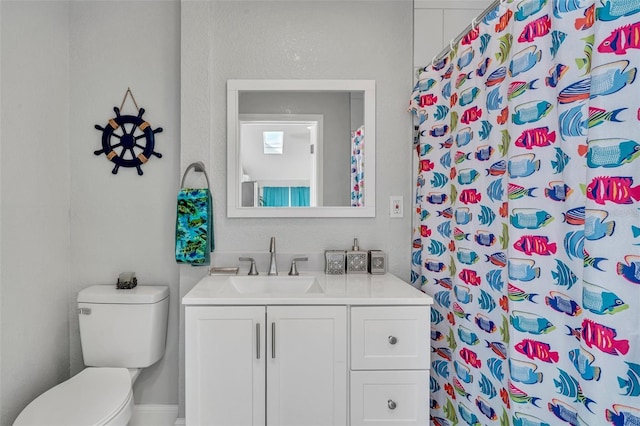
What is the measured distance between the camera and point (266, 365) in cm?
150

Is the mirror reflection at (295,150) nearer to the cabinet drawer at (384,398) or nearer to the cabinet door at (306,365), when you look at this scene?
the cabinet door at (306,365)

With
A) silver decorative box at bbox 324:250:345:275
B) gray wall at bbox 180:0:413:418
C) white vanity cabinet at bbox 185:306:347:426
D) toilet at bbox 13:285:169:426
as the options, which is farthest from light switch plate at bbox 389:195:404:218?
toilet at bbox 13:285:169:426

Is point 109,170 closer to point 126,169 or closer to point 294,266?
point 126,169

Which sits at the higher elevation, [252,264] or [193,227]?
[193,227]

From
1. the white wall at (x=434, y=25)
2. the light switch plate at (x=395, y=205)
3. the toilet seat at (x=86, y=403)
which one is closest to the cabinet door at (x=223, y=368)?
the toilet seat at (x=86, y=403)

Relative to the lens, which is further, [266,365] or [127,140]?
[127,140]

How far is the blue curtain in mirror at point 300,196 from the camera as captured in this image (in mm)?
2043

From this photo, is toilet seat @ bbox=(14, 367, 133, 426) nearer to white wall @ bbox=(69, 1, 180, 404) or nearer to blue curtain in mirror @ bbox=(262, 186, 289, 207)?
white wall @ bbox=(69, 1, 180, 404)

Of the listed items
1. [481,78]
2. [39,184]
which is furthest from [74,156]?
[481,78]

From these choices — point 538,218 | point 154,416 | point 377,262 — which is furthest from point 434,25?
point 154,416

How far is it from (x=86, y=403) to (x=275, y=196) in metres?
1.21

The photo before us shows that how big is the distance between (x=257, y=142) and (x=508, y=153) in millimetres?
1275

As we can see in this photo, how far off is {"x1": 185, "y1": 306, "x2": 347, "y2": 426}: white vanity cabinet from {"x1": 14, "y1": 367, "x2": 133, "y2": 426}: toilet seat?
0.31 metres

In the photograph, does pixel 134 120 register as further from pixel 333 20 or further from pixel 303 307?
pixel 303 307
